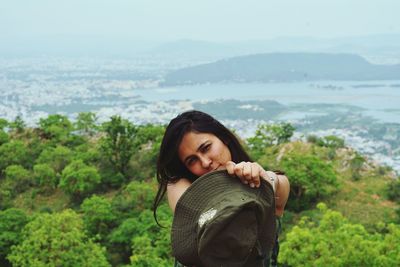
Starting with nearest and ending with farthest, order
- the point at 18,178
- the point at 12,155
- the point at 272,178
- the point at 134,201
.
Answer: the point at 272,178, the point at 134,201, the point at 18,178, the point at 12,155

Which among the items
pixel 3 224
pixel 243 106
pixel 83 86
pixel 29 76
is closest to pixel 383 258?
pixel 3 224

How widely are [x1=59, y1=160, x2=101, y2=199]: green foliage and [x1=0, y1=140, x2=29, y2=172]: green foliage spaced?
14.6 feet

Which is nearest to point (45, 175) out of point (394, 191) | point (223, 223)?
point (394, 191)

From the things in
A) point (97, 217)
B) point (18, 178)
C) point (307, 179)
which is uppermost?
point (307, 179)

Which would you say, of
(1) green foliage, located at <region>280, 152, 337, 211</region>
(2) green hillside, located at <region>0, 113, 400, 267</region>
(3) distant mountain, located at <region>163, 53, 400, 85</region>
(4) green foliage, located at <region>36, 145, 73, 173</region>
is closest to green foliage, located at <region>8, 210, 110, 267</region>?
(2) green hillside, located at <region>0, 113, 400, 267</region>

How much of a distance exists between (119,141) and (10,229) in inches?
271

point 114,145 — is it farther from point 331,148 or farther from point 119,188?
point 331,148

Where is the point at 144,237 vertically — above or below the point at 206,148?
below

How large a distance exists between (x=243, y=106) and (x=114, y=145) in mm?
53896

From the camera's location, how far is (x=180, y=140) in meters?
1.84

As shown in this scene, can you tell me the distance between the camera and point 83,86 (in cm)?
9725

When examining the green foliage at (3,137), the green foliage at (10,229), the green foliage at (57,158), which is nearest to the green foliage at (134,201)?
the green foliage at (10,229)

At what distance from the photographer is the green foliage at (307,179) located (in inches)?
601

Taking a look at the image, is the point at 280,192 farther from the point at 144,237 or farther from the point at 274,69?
the point at 274,69
